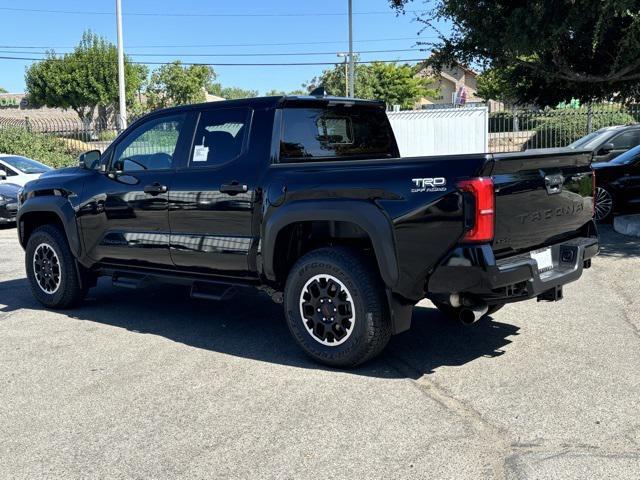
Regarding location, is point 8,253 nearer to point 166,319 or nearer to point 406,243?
point 166,319

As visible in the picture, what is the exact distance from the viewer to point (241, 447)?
12.5ft

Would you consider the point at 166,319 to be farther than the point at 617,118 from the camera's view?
No

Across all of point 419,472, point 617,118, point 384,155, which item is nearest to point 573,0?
point 384,155

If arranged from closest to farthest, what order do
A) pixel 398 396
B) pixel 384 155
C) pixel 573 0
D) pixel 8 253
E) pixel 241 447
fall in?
pixel 241 447, pixel 398 396, pixel 384 155, pixel 573 0, pixel 8 253

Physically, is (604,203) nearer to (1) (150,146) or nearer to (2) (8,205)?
(1) (150,146)

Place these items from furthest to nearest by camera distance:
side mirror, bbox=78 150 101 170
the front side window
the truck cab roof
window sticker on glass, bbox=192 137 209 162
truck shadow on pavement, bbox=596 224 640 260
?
truck shadow on pavement, bbox=596 224 640 260 → side mirror, bbox=78 150 101 170 → the front side window → window sticker on glass, bbox=192 137 209 162 → the truck cab roof

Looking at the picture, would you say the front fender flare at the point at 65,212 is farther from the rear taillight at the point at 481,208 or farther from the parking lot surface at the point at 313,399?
the rear taillight at the point at 481,208

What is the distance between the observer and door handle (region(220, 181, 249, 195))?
5.41 m

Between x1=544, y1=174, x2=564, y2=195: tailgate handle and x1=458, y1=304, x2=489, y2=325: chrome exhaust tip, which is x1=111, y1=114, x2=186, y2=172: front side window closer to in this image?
x1=458, y1=304, x2=489, y2=325: chrome exhaust tip

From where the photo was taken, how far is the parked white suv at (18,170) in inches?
629

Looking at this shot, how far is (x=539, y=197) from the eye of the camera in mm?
4742

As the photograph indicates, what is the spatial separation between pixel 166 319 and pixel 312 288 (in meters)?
2.20

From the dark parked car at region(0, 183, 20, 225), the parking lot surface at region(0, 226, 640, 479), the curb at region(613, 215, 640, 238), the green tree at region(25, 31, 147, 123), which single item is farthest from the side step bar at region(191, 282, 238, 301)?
the green tree at region(25, 31, 147, 123)

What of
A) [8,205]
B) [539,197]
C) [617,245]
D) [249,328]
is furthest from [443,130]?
[539,197]
